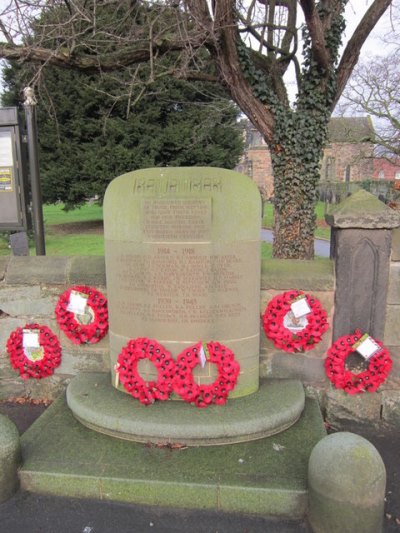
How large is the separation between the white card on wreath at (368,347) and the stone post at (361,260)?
0.38ft

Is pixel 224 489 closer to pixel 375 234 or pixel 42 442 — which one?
pixel 42 442

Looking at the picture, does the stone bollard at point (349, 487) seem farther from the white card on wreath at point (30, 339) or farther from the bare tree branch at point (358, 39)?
the bare tree branch at point (358, 39)

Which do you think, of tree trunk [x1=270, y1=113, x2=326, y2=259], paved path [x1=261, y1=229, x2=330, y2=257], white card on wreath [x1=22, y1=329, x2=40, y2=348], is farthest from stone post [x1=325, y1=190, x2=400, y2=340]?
paved path [x1=261, y1=229, x2=330, y2=257]

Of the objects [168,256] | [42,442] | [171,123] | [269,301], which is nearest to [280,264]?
[269,301]

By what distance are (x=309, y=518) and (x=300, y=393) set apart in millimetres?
1068

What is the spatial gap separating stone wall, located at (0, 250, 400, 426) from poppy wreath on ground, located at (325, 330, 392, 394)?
0.12 metres

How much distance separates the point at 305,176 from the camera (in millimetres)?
7715

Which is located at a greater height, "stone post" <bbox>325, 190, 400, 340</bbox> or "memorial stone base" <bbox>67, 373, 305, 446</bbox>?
"stone post" <bbox>325, 190, 400, 340</bbox>

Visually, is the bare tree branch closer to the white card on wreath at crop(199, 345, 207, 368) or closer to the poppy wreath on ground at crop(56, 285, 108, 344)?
the poppy wreath on ground at crop(56, 285, 108, 344)

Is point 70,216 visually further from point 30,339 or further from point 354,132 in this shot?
point 30,339

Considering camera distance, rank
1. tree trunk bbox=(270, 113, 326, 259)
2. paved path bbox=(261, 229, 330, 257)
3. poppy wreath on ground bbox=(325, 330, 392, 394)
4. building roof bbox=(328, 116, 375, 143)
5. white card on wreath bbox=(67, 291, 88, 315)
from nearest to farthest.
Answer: poppy wreath on ground bbox=(325, 330, 392, 394) → white card on wreath bbox=(67, 291, 88, 315) → tree trunk bbox=(270, 113, 326, 259) → paved path bbox=(261, 229, 330, 257) → building roof bbox=(328, 116, 375, 143)

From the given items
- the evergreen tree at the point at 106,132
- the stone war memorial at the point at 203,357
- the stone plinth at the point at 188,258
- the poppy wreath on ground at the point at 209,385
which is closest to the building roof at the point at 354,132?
the evergreen tree at the point at 106,132

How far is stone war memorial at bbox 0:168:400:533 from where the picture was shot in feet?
8.63

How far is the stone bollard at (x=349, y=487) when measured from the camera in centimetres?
226
